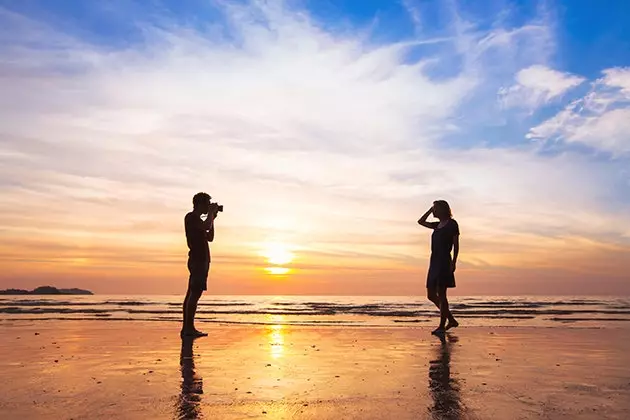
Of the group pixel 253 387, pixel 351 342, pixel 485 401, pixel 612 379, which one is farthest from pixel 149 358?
pixel 612 379

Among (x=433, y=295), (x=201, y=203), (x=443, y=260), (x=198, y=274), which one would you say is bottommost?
(x=433, y=295)

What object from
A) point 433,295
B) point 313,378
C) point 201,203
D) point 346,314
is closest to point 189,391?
point 313,378

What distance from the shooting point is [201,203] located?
10789 millimetres

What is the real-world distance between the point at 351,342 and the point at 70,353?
439 centimetres

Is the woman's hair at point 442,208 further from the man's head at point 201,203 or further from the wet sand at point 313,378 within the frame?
the man's head at point 201,203

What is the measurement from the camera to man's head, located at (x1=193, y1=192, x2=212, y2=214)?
35.3 feet

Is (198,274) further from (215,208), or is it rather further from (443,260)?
(443,260)

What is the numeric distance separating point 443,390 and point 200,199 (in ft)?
22.5

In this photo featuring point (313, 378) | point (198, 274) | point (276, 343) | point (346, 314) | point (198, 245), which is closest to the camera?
point (313, 378)

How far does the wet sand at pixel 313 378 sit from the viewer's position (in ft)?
14.2

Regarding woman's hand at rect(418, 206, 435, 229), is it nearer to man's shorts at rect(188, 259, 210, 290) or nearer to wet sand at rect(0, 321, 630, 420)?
wet sand at rect(0, 321, 630, 420)

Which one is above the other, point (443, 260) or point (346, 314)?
point (443, 260)

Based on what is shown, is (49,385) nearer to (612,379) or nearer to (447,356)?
(447,356)

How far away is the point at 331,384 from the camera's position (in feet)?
17.8
